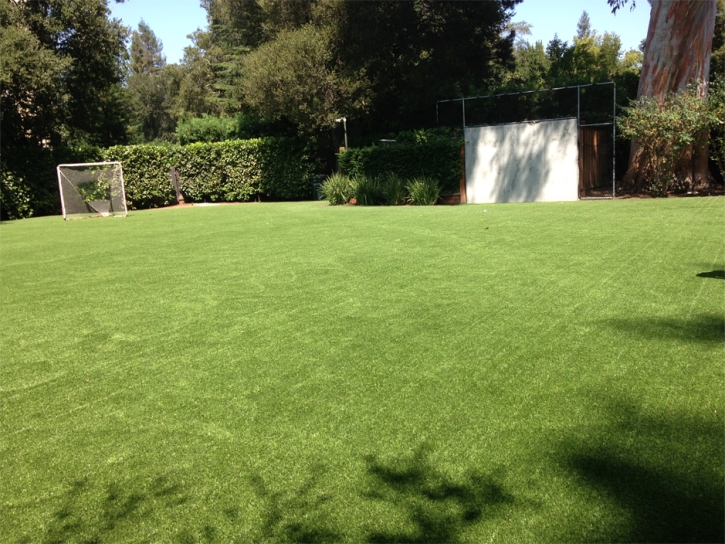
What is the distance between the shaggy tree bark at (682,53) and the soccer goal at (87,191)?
55.8ft

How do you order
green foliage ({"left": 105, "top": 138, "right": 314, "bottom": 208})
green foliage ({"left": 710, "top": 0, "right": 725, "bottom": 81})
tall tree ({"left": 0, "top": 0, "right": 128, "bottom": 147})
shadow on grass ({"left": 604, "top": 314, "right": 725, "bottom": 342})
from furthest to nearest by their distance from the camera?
1. green foliage ({"left": 710, "top": 0, "right": 725, "bottom": 81})
2. green foliage ({"left": 105, "top": 138, "right": 314, "bottom": 208})
3. tall tree ({"left": 0, "top": 0, "right": 128, "bottom": 147})
4. shadow on grass ({"left": 604, "top": 314, "right": 725, "bottom": 342})

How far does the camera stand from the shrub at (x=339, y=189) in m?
18.8

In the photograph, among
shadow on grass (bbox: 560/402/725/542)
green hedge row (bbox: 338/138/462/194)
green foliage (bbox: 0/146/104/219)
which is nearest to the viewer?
shadow on grass (bbox: 560/402/725/542)

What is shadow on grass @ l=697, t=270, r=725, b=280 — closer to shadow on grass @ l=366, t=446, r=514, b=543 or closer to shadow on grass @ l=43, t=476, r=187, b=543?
shadow on grass @ l=366, t=446, r=514, b=543

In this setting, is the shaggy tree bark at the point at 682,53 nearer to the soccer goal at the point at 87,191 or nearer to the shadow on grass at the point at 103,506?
the shadow on grass at the point at 103,506

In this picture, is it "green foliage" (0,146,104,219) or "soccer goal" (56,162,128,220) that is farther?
"green foliage" (0,146,104,219)

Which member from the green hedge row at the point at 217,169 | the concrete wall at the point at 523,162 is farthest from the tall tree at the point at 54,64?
the concrete wall at the point at 523,162

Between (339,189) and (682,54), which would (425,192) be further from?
(682,54)

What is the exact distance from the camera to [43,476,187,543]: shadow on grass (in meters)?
2.35

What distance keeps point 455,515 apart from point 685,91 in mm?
15972

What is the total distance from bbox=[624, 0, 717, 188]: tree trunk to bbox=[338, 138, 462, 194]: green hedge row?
5687 mm

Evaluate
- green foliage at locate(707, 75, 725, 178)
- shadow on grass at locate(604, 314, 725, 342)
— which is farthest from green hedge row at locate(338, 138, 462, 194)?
shadow on grass at locate(604, 314, 725, 342)

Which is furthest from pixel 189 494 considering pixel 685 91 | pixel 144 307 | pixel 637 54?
pixel 637 54

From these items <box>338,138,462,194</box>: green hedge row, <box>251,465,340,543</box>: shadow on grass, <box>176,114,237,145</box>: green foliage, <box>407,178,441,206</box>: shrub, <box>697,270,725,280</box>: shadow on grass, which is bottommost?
<box>251,465,340,543</box>: shadow on grass
